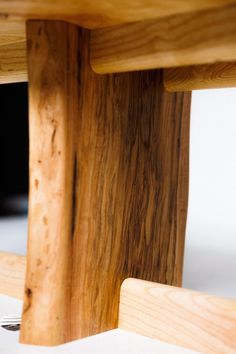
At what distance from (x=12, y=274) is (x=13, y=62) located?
18.3 inches

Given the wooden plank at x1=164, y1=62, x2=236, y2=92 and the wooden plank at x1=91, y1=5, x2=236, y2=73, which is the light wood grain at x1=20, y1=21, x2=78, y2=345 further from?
the wooden plank at x1=164, y1=62, x2=236, y2=92

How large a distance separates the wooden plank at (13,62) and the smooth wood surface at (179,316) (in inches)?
→ 21.1

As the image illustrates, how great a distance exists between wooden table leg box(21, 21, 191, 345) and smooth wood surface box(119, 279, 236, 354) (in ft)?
0.11

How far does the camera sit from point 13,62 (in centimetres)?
150

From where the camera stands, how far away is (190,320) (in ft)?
3.93

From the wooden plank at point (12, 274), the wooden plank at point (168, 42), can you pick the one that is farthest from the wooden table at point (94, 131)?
the wooden plank at point (12, 274)

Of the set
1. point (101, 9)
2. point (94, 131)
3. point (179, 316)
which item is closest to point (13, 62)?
point (94, 131)

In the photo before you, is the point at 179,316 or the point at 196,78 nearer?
the point at 179,316

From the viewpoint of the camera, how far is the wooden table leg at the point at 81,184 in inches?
44.7

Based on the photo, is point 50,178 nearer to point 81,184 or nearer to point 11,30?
point 81,184

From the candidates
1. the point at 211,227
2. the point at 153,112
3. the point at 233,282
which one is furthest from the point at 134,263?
the point at 211,227

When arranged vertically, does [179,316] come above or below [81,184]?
below

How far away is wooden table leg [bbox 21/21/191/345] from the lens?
3.73 feet

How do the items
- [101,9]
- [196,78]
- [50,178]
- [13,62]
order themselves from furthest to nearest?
[13,62] < [196,78] < [50,178] < [101,9]
